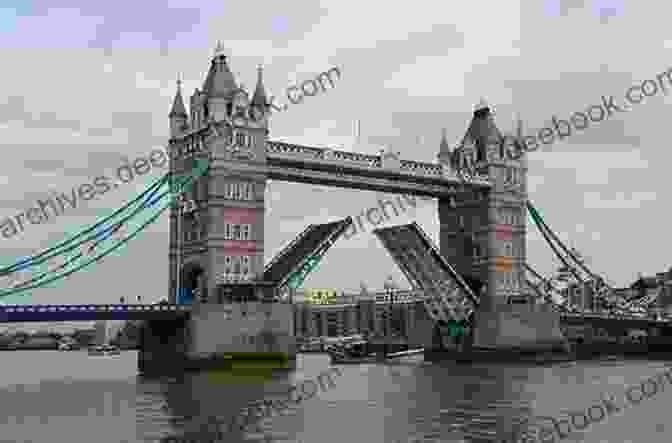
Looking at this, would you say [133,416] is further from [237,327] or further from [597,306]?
[597,306]

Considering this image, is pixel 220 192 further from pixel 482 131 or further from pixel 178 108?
pixel 482 131

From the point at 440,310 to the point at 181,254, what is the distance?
85.5 ft

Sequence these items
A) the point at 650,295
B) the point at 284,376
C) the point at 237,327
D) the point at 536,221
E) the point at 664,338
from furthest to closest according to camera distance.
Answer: the point at 650,295
the point at 664,338
the point at 536,221
the point at 237,327
the point at 284,376

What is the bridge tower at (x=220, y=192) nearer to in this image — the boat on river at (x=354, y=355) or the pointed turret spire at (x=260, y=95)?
the pointed turret spire at (x=260, y=95)

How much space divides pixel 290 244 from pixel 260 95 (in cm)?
1152

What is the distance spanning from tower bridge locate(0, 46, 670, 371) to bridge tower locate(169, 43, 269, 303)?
0.30ft

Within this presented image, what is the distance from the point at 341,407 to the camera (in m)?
42.1

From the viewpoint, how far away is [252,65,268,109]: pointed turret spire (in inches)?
2884

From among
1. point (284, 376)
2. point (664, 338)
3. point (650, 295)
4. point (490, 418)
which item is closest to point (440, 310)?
point (284, 376)

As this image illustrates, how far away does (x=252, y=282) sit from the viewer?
69.3 m

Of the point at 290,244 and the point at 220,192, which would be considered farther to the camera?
the point at 290,244

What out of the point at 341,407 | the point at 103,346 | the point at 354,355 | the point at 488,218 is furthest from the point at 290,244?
the point at 103,346

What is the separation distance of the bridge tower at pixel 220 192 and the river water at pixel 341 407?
10071 mm

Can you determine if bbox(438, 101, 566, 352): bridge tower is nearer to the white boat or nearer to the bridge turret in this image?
the bridge turret
